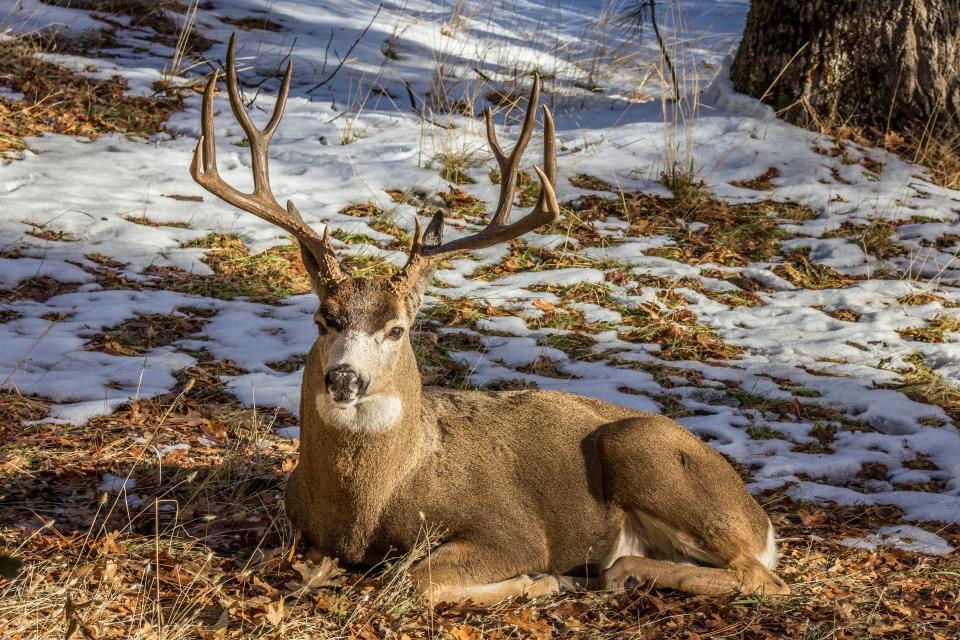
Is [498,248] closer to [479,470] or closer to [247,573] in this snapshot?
[479,470]

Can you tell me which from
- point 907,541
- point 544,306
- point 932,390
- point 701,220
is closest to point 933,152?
point 701,220

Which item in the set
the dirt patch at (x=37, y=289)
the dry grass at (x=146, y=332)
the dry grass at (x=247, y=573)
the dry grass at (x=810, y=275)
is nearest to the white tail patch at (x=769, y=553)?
the dry grass at (x=247, y=573)

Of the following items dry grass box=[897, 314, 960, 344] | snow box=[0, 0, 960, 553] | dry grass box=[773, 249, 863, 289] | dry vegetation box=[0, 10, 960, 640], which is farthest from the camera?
dry grass box=[773, 249, 863, 289]

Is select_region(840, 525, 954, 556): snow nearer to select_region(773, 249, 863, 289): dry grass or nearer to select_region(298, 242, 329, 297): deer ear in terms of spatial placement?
select_region(298, 242, 329, 297): deer ear

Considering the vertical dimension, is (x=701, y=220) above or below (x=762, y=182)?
below

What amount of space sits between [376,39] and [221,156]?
487 centimetres

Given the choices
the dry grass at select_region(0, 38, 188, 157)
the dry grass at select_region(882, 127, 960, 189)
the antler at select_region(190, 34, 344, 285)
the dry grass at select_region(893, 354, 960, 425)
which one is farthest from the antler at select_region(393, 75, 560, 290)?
the dry grass at select_region(882, 127, 960, 189)

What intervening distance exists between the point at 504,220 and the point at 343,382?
1.22 metres

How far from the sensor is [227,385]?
20.5 feet

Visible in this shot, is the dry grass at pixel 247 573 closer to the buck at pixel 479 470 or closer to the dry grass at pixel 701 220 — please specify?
the buck at pixel 479 470

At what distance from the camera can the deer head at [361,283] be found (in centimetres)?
407

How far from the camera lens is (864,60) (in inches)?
427

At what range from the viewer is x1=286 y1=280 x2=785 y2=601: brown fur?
4309mm

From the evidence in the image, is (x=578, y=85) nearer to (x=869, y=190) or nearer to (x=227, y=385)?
(x=869, y=190)
